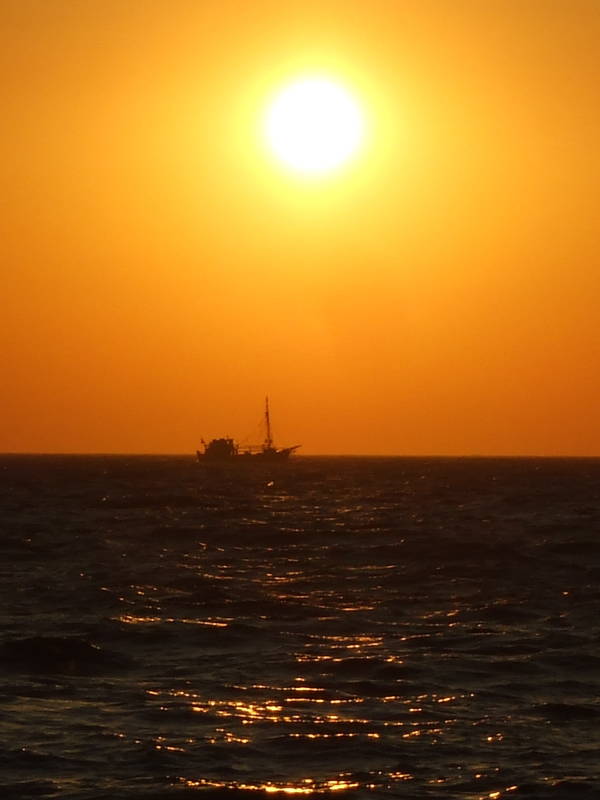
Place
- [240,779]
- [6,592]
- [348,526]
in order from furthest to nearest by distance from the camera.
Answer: [348,526], [6,592], [240,779]

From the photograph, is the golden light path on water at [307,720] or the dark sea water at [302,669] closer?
the golden light path on water at [307,720]

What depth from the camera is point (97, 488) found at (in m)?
119

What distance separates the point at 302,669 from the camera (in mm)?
24516

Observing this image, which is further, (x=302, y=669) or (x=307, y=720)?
(x=302, y=669)

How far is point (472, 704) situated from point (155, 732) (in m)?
5.16

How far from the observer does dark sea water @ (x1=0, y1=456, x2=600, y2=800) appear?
1734 centimetres

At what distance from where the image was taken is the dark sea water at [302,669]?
683 inches

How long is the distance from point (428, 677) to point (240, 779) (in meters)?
7.32

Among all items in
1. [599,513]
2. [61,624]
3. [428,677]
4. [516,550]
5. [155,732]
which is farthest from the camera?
[599,513]

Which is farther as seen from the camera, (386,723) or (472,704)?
(472,704)

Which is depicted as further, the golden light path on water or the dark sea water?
the dark sea water

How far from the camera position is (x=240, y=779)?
17.0m

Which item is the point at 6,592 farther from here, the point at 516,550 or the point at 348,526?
the point at 348,526

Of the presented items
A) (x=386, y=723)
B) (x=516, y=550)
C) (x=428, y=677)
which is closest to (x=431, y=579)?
(x=516, y=550)
